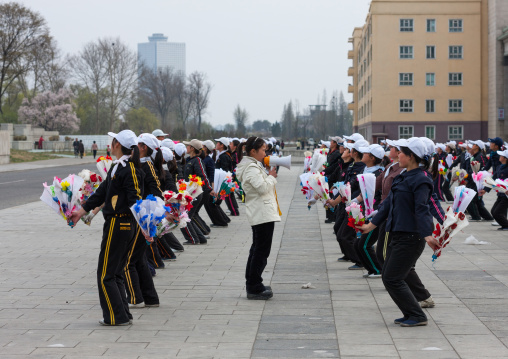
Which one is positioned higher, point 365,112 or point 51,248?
point 365,112

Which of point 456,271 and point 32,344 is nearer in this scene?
point 32,344

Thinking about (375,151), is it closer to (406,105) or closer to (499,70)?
(499,70)

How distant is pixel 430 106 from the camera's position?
245 feet

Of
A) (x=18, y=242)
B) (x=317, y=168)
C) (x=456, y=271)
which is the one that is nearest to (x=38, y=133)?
(x=317, y=168)

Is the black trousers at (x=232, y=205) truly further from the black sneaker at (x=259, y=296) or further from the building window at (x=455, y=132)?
the building window at (x=455, y=132)

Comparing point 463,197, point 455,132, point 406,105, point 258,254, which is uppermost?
point 406,105

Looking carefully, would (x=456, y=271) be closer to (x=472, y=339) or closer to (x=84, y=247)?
(x=472, y=339)

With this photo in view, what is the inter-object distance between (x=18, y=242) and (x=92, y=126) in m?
97.6

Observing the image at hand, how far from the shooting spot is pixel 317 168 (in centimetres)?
2081

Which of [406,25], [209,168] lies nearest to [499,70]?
[406,25]

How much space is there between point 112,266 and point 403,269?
105 inches

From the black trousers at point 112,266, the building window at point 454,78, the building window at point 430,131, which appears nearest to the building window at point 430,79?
the building window at point 454,78

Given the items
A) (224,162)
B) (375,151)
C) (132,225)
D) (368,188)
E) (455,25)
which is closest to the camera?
(132,225)

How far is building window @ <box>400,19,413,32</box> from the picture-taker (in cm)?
7388
